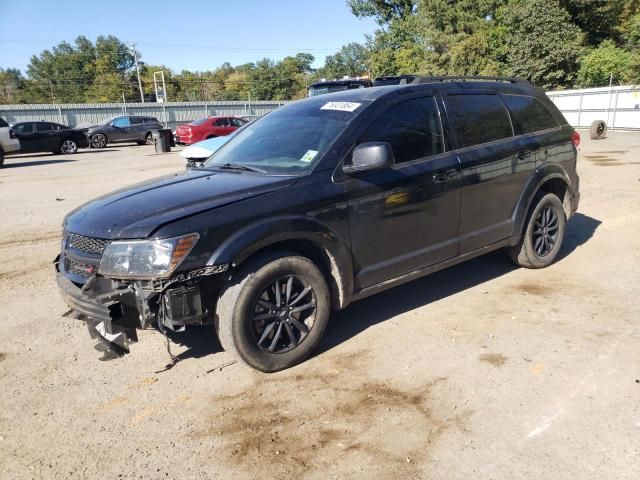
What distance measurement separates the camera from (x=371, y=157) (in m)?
3.45

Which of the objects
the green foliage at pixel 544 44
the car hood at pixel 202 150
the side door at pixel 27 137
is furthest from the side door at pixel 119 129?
the green foliage at pixel 544 44

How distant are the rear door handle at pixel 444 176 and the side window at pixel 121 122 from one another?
84.3 ft

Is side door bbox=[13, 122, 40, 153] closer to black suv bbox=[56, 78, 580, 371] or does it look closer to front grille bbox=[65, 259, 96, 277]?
black suv bbox=[56, 78, 580, 371]

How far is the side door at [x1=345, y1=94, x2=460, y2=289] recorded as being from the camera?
3.70 meters

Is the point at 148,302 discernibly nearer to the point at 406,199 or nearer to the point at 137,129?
the point at 406,199

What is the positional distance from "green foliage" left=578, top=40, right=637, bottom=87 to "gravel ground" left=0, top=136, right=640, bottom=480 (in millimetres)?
36906

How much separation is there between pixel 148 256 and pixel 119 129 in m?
25.9

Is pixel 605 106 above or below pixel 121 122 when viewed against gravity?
below

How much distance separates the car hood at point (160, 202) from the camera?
3104 mm

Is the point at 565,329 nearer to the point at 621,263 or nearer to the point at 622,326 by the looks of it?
the point at 622,326

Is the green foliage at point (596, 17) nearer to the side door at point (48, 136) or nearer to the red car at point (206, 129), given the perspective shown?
the red car at point (206, 129)

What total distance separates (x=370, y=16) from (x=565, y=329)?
197 feet

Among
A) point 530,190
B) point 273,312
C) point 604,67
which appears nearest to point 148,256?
point 273,312

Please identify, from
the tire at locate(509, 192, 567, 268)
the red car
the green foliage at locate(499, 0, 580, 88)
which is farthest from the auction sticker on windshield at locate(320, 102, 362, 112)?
the green foliage at locate(499, 0, 580, 88)
